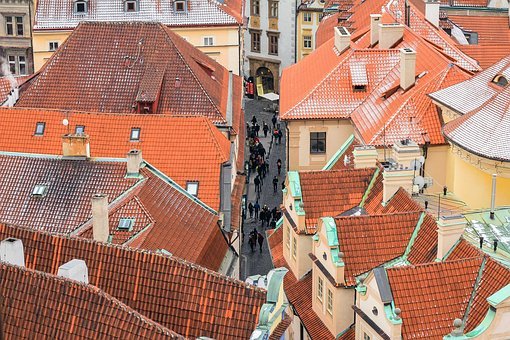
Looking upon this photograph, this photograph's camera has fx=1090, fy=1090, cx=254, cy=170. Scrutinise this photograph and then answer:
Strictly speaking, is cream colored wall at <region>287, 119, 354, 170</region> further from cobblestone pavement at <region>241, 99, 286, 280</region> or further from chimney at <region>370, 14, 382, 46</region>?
chimney at <region>370, 14, 382, 46</region>

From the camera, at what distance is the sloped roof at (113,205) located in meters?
41.8

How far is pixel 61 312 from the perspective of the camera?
27.5 meters

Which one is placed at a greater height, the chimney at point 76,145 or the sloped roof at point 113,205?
the chimney at point 76,145

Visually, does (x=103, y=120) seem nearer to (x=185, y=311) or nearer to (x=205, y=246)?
(x=205, y=246)

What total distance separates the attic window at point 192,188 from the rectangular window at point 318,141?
11808 millimetres

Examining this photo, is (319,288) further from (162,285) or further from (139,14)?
(139,14)

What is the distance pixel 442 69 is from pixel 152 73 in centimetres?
1560

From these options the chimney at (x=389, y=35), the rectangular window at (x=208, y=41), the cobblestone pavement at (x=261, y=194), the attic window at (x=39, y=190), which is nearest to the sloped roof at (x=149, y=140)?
the attic window at (x=39, y=190)

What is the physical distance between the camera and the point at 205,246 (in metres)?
43.4

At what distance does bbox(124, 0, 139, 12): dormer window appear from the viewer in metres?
77.3

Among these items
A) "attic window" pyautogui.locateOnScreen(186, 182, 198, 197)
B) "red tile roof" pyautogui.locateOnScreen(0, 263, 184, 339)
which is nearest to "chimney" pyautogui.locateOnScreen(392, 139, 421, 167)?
"attic window" pyautogui.locateOnScreen(186, 182, 198, 197)

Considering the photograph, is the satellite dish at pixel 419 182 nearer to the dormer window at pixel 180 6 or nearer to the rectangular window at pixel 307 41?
the dormer window at pixel 180 6

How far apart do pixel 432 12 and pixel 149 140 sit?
89.9 ft

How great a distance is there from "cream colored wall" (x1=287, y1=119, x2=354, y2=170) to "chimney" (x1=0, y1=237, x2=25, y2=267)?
2948 centimetres
